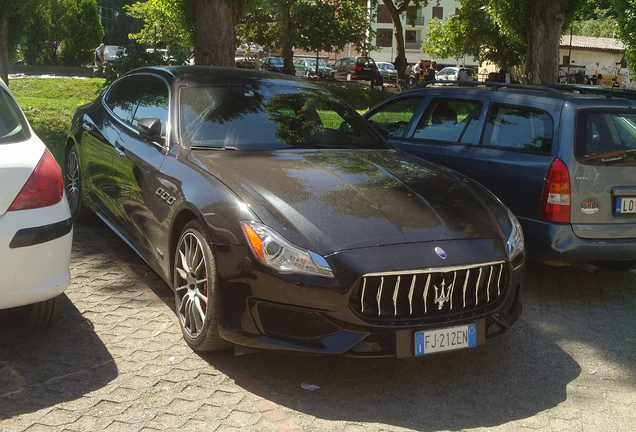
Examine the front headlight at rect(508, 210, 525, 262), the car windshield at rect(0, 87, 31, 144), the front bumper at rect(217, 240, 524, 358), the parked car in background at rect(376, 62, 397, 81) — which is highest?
the car windshield at rect(0, 87, 31, 144)

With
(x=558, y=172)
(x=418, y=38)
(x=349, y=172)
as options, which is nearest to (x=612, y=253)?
(x=558, y=172)

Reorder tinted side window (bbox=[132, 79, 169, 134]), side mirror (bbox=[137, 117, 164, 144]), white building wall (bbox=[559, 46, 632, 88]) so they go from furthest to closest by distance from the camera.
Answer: white building wall (bbox=[559, 46, 632, 88]) → tinted side window (bbox=[132, 79, 169, 134]) → side mirror (bbox=[137, 117, 164, 144])

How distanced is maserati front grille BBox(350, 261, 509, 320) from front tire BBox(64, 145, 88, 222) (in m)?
3.81

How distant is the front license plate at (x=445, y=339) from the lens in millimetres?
3982

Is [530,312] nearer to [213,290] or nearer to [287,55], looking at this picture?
[213,290]

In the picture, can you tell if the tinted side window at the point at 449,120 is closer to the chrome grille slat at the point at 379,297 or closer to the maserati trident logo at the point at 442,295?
the maserati trident logo at the point at 442,295

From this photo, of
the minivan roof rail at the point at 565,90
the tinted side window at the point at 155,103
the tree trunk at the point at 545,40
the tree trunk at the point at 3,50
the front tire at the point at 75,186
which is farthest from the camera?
the tree trunk at the point at 545,40

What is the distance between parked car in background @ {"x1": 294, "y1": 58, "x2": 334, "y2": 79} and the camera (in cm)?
4825

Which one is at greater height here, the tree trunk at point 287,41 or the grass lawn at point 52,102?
the tree trunk at point 287,41

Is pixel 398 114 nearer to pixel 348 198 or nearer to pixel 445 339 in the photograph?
pixel 348 198

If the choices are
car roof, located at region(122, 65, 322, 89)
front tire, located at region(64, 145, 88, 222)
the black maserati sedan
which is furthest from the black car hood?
front tire, located at region(64, 145, 88, 222)

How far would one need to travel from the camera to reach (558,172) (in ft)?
18.6

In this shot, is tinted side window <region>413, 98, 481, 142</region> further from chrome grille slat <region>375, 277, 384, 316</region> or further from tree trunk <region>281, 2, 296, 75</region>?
tree trunk <region>281, 2, 296, 75</region>

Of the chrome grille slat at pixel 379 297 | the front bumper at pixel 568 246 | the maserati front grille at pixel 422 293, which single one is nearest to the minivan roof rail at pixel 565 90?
the front bumper at pixel 568 246
